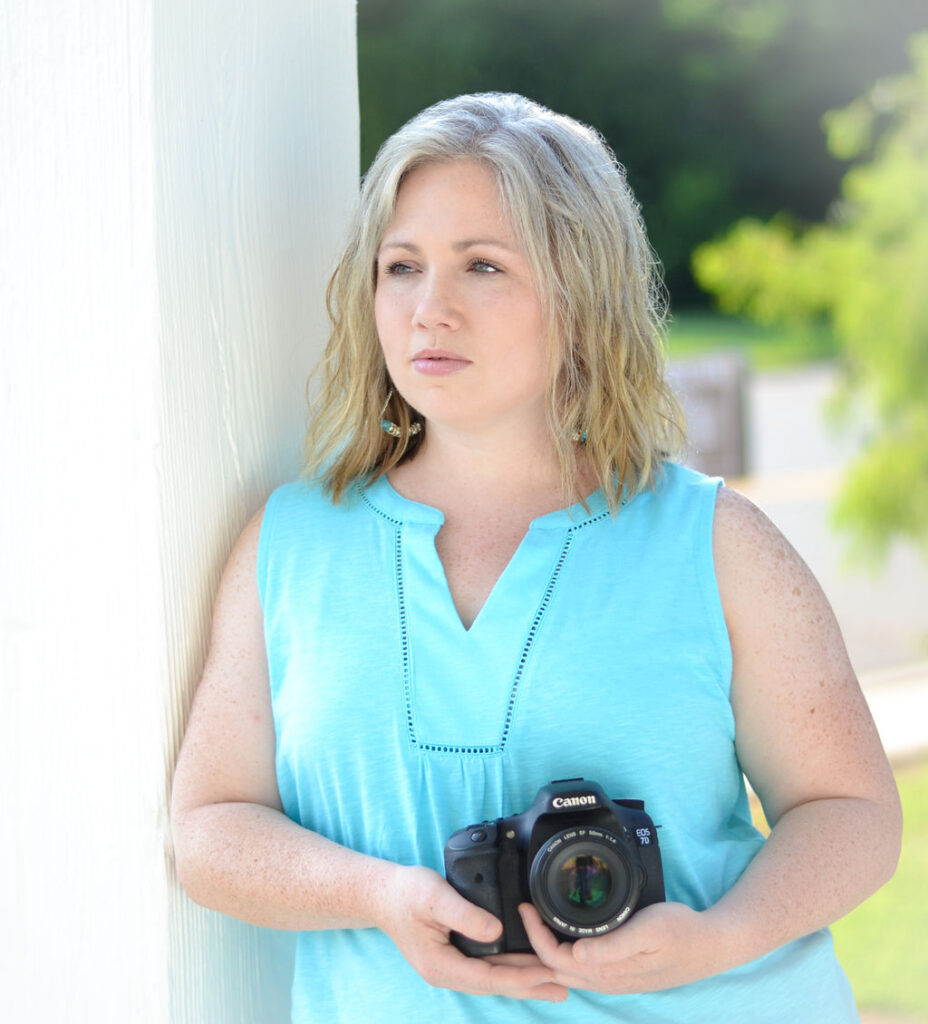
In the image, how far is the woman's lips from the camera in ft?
4.31

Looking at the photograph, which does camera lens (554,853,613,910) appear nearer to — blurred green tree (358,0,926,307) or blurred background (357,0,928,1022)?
blurred background (357,0,928,1022)

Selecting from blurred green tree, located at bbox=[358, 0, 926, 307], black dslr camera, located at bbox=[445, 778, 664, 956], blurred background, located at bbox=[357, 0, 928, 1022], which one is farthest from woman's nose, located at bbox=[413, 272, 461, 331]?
blurred green tree, located at bbox=[358, 0, 926, 307]

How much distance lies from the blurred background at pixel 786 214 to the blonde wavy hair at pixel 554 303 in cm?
366

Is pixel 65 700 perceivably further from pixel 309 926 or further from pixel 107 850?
pixel 309 926

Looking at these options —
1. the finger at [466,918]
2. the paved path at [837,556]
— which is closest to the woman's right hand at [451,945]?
the finger at [466,918]

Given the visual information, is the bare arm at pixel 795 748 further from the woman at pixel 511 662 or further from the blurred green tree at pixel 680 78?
the blurred green tree at pixel 680 78

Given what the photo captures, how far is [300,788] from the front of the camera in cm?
130

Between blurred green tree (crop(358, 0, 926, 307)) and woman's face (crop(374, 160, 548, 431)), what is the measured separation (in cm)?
709

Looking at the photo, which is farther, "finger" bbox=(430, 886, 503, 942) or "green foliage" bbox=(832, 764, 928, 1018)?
"green foliage" bbox=(832, 764, 928, 1018)

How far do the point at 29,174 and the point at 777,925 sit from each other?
102 centimetres

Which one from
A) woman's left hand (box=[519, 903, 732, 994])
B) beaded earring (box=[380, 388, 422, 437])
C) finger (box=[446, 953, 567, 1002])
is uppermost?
beaded earring (box=[380, 388, 422, 437])

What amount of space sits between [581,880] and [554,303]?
60 cm

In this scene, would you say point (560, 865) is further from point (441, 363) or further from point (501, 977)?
point (441, 363)

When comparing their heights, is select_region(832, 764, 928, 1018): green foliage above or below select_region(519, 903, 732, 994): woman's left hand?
below
